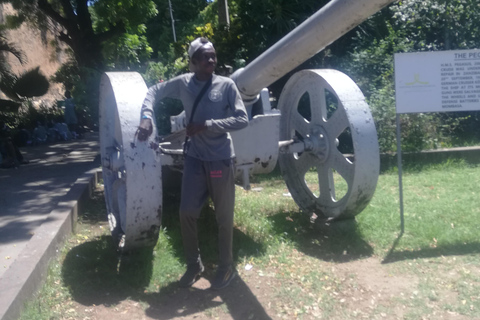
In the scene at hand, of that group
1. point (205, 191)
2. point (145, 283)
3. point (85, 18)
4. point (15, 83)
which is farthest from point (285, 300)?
point (15, 83)

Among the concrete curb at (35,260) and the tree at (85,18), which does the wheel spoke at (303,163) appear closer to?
the concrete curb at (35,260)

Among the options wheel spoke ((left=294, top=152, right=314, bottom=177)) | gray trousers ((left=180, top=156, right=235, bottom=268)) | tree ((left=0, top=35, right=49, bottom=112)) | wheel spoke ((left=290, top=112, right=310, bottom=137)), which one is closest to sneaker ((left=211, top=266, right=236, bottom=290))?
gray trousers ((left=180, top=156, right=235, bottom=268))

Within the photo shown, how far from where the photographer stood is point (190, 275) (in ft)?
15.0

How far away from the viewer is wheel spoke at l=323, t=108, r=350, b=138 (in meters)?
5.42

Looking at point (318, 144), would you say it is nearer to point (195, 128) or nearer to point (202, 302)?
point (195, 128)

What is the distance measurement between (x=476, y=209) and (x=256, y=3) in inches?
225

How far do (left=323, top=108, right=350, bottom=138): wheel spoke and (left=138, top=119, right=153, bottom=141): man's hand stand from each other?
73.3 inches

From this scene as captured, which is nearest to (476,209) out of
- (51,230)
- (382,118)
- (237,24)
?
(382,118)

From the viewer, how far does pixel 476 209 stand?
251 inches

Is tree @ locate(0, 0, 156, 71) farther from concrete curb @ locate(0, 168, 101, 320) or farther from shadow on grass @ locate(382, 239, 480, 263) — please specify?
shadow on grass @ locate(382, 239, 480, 263)

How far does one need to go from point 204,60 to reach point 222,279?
5.45 ft

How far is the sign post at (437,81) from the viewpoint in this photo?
562 cm

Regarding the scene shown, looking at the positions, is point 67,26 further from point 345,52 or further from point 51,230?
point 51,230

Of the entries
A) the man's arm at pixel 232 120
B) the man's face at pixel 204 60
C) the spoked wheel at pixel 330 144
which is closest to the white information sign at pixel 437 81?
the spoked wheel at pixel 330 144
